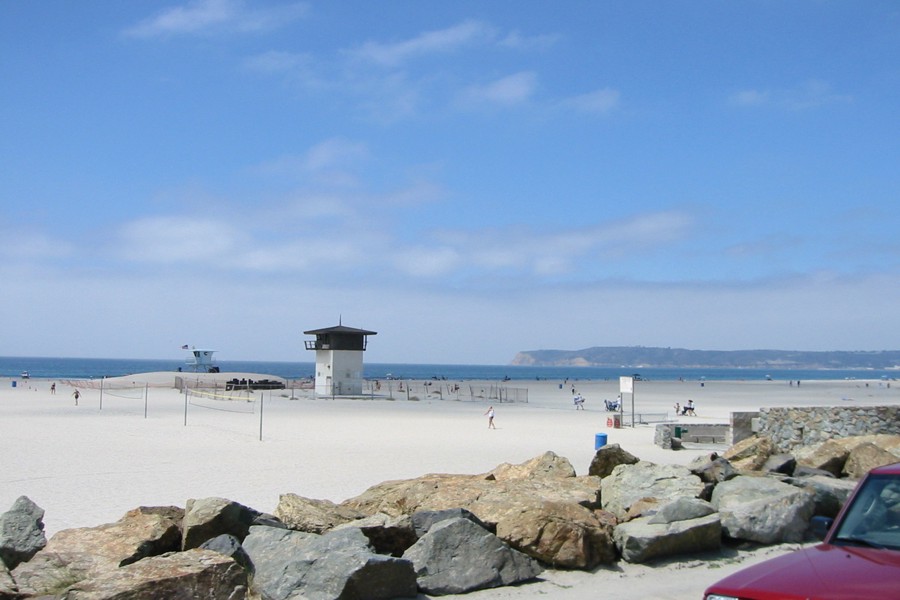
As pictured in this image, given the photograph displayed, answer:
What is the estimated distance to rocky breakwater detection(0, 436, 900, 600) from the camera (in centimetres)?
703

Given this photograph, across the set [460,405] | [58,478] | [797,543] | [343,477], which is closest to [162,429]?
[58,478]

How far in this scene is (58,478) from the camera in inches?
710

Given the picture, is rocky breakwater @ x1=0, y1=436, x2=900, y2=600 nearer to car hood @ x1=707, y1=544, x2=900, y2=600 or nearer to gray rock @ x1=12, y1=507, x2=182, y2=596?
gray rock @ x1=12, y1=507, x2=182, y2=596

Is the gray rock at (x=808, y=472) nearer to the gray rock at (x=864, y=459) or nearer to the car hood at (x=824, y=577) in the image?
the gray rock at (x=864, y=459)

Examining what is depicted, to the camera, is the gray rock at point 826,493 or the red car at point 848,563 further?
the gray rock at point 826,493

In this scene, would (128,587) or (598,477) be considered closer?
(128,587)

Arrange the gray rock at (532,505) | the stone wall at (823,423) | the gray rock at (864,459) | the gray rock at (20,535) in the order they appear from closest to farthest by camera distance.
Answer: the gray rock at (20,535)
the gray rock at (532,505)
the gray rock at (864,459)
the stone wall at (823,423)

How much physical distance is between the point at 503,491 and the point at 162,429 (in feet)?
83.0

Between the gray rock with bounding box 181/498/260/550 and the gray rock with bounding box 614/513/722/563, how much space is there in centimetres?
412

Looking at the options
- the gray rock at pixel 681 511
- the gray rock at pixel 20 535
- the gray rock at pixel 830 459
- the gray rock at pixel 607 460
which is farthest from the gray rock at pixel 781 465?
the gray rock at pixel 20 535

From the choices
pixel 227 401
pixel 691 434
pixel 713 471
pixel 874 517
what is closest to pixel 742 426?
pixel 691 434

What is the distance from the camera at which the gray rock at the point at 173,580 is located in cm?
627

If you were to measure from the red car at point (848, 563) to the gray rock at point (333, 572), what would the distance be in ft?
11.3

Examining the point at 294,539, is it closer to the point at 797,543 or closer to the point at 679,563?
the point at 679,563
